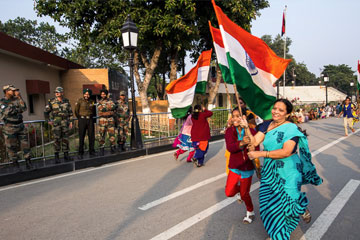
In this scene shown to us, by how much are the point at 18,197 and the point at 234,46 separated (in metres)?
4.53

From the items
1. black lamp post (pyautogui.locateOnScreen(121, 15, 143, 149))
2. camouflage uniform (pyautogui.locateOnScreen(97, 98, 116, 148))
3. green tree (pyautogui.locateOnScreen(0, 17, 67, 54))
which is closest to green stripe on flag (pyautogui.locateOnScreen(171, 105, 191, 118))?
black lamp post (pyautogui.locateOnScreen(121, 15, 143, 149))

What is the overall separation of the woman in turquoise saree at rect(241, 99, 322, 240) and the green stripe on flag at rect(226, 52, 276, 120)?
1.95 feet

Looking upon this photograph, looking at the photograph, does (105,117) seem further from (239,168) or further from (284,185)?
(284,185)

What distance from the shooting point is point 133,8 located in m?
12.0

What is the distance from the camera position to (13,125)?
5875mm

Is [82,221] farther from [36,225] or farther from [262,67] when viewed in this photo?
[262,67]

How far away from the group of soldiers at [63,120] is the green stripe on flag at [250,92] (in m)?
5.06

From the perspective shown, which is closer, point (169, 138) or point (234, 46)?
point (234, 46)

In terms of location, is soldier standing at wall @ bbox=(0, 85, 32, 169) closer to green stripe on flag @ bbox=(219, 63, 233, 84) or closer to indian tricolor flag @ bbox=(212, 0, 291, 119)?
green stripe on flag @ bbox=(219, 63, 233, 84)

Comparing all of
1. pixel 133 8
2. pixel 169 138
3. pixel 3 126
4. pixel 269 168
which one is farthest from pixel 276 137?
pixel 133 8

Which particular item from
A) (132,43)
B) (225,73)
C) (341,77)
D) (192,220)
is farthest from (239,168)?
(341,77)

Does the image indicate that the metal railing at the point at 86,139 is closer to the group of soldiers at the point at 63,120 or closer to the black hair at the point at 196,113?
the group of soldiers at the point at 63,120

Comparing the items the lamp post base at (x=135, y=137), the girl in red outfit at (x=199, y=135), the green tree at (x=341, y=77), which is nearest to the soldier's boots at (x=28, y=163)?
the lamp post base at (x=135, y=137)

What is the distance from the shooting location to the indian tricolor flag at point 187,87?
23.1ft
